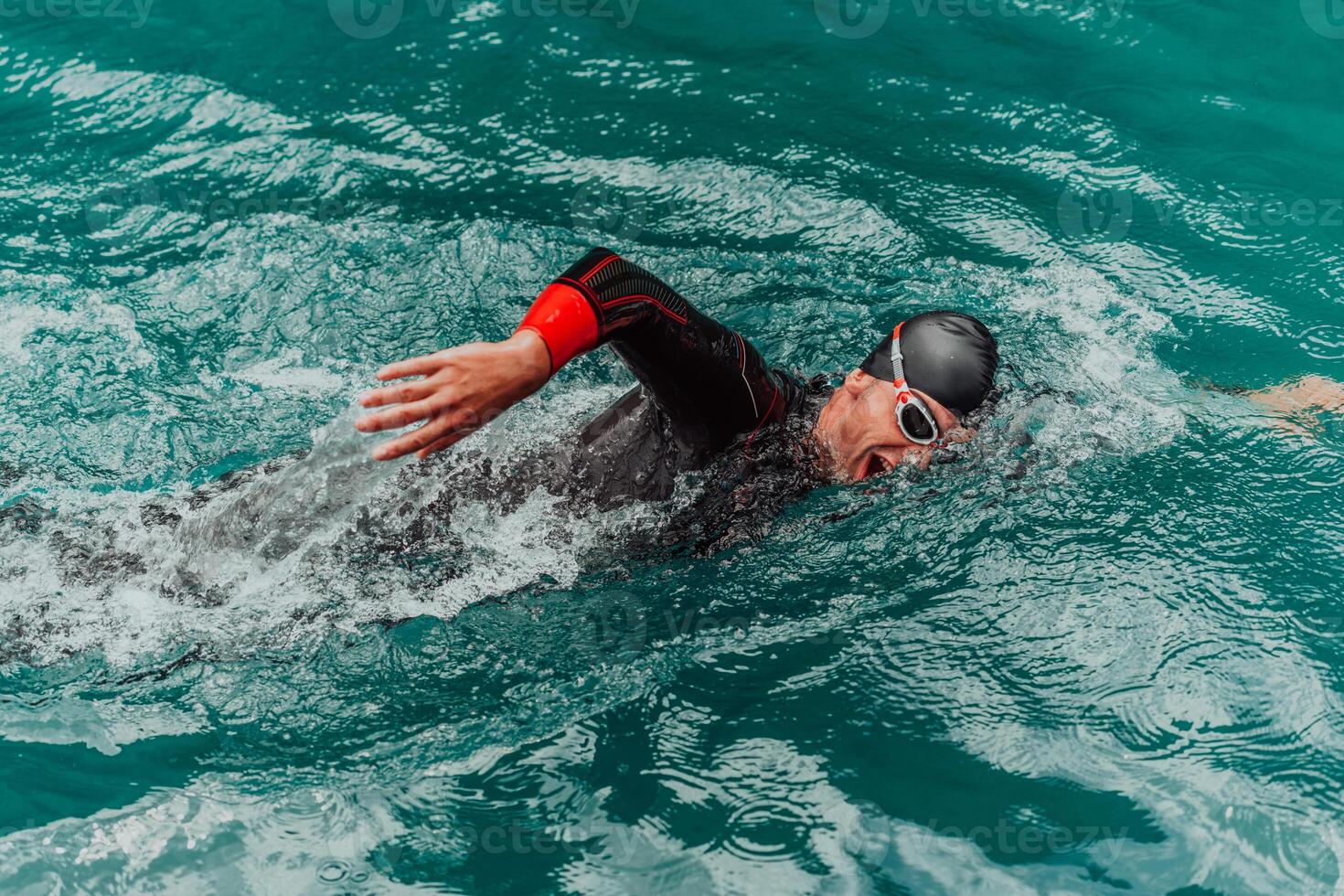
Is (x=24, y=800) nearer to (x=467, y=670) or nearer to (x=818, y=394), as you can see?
(x=467, y=670)

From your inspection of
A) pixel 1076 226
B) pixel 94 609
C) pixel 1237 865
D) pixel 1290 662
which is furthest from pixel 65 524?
pixel 1076 226

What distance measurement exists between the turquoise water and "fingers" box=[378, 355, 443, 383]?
1.27 meters

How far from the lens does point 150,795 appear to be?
3268 mm

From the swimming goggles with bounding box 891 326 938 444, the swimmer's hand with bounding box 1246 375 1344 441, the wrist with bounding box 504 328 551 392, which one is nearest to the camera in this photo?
the wrist with bounding box 504 328 551 392

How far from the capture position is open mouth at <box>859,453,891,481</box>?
148 inches

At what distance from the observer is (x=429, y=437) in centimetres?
256

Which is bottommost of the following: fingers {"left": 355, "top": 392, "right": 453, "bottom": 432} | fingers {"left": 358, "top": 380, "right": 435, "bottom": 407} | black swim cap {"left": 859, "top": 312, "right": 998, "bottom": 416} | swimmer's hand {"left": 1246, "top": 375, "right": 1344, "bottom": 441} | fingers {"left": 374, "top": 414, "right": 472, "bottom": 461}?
swimmer's hand {"left": 1246, "top": 375, "right": 1344, "bottom": 441}

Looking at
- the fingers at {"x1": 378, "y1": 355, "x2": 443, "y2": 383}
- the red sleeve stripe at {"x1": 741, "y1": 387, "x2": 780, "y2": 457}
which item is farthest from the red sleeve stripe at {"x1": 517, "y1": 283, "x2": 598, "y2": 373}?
the red sleeve stripe at {"x1": 741, "y1": 387, "x2": 780, "y2": 457}

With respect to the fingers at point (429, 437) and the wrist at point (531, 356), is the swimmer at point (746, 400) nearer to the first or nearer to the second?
the wrist at point (531, 356)

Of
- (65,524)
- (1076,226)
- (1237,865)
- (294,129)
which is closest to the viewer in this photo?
(1237,865)

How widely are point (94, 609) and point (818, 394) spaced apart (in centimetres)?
271

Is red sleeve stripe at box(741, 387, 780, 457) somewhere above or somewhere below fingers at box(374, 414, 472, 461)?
below

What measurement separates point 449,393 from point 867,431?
1.69m

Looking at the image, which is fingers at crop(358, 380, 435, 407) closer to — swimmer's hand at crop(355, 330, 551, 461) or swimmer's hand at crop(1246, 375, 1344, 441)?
swimmer's hand at crop(355, 330, 551, 461)
